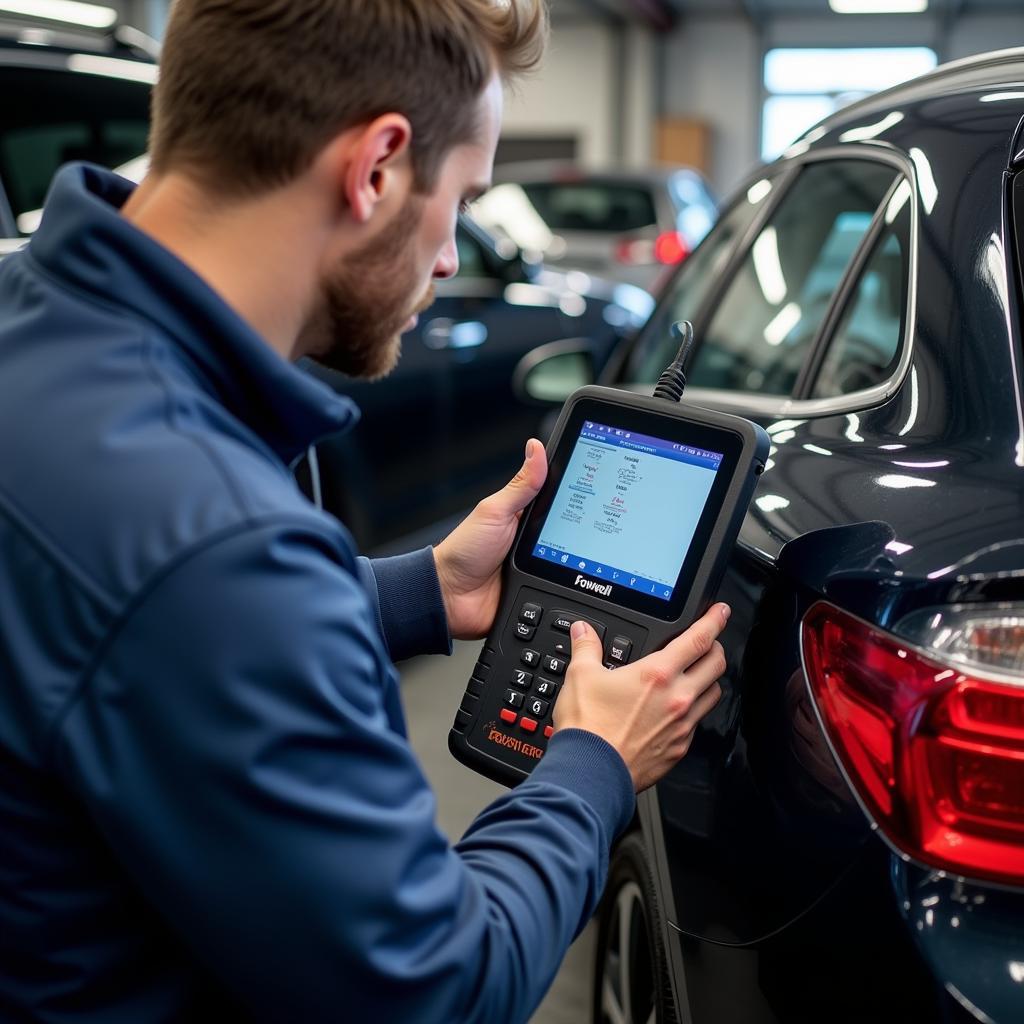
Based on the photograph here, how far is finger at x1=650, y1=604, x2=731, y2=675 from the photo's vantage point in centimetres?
122

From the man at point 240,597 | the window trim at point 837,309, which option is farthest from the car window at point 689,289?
the man at point 240,597

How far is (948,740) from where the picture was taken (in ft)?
3.42

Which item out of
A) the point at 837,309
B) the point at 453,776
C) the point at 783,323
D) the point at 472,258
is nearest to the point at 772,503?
the point at 837,309

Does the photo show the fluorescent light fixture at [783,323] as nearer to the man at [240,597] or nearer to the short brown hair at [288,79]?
the man at [240,597]

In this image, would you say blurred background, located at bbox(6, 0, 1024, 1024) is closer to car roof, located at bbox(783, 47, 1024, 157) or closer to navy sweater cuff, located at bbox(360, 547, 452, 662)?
car roof, located at bbox(783, 47, 1024, 157)

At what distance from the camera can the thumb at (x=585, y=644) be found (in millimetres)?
1262

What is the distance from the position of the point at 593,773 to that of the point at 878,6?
Result: 15.7 metres

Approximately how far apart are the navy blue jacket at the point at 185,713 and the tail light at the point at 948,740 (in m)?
0.35

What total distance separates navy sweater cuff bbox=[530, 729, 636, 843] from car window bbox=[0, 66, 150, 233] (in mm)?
2127

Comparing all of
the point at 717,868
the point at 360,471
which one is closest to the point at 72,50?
the point at 360,471

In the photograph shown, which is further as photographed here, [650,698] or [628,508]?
[628,508]

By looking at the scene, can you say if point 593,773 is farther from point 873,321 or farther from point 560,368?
point 560,368

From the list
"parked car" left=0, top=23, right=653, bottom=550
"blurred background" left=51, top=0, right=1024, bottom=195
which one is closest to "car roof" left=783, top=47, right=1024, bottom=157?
"parked car" left=0, top=23, right=653, bottom=550

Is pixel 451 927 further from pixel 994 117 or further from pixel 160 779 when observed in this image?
pixel 994 117
